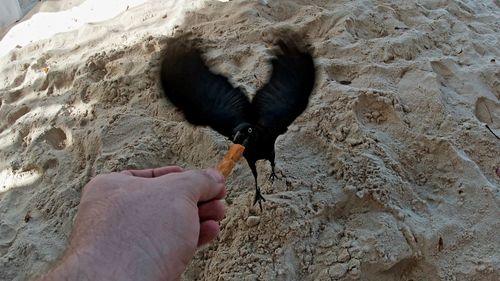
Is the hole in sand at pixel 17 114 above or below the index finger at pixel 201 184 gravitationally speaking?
below

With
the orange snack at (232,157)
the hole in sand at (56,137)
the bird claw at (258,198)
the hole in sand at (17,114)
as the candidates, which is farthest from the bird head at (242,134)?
the hole in sand at (17,114)

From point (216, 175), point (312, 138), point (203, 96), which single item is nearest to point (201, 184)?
point (216, 175)

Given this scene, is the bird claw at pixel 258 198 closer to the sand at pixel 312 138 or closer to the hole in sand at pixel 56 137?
the sand at pixel 312 138

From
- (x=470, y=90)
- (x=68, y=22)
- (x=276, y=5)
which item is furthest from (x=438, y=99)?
(x=68, y=22)

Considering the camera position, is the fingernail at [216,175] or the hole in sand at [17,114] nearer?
the fingernail at [216,175]

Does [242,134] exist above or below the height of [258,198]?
above

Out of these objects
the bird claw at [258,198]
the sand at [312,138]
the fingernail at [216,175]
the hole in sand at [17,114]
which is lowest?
the hole in sand at [17,114]

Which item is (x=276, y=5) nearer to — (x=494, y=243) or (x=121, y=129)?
(x=121, y=129)

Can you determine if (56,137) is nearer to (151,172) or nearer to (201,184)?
(151,172)

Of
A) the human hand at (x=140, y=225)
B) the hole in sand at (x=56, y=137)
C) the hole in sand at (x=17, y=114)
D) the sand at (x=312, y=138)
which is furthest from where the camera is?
the hole in sand at (x=17, y=114)
